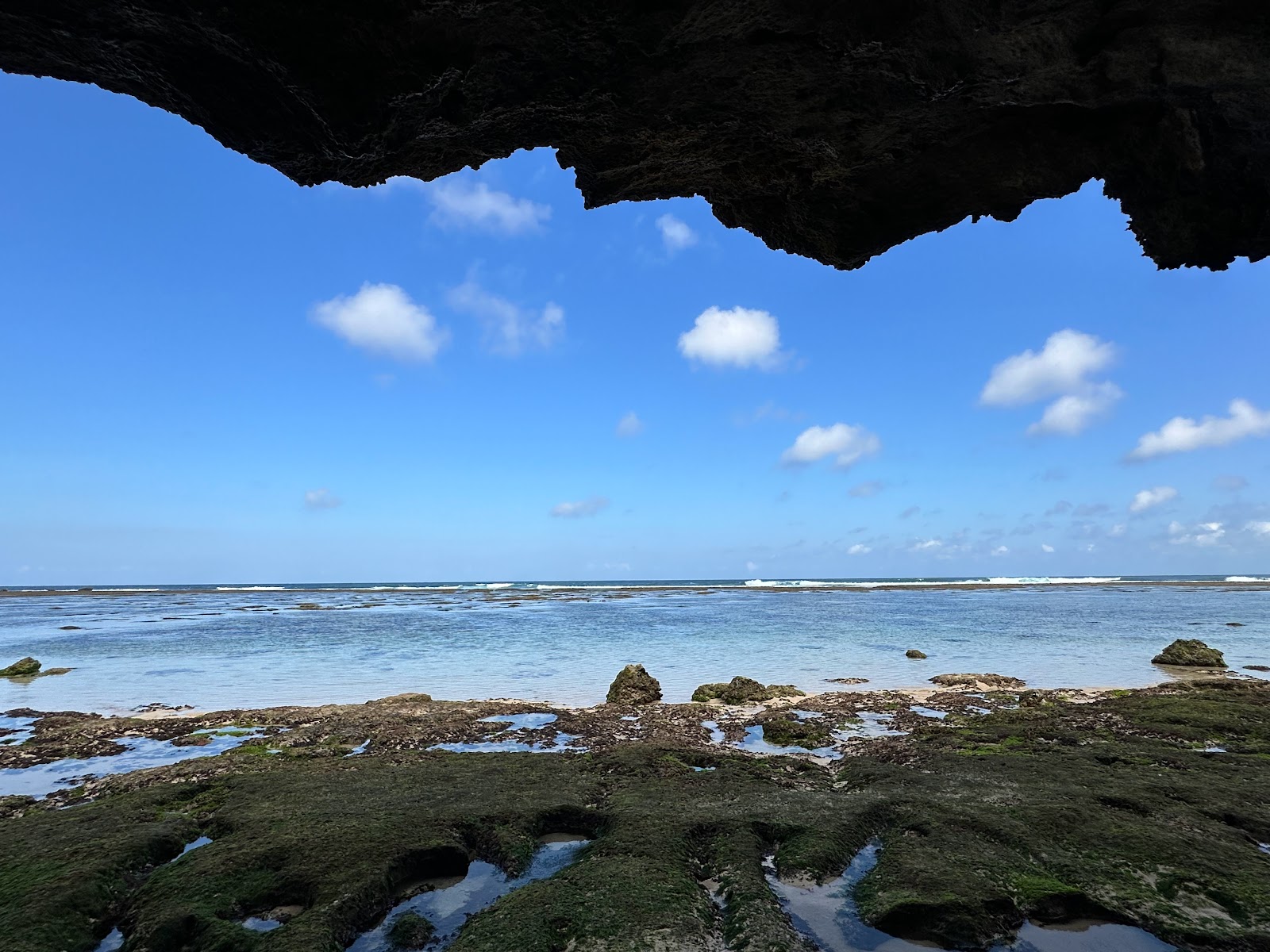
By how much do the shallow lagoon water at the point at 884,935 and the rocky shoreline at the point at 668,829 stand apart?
0.45 ft

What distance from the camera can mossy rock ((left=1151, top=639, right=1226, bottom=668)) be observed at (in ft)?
73.3

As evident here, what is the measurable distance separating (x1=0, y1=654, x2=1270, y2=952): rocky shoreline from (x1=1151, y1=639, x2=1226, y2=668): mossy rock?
10.8 meters

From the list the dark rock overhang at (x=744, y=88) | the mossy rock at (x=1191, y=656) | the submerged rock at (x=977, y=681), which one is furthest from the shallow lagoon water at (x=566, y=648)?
the dark rock overhang at (x=744, y=88)

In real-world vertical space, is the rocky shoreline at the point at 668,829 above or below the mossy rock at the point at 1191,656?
above

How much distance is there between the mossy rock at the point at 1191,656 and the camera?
880 inches

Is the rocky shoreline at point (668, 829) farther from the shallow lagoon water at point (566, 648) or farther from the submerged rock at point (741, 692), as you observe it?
the shallow lagoon water at point (566, 648)

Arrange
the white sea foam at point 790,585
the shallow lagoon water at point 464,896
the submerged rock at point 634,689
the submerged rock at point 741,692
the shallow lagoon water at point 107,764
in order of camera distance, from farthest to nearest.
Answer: the white sea foam at point 790,585 < the submerged rock at point 741,692 < the submerged rock at point 634,689 < the shallow lagoon water at point 107,764 < the shallow lagoon water at point 464,896

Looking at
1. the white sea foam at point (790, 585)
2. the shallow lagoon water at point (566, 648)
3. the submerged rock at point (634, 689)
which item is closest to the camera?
the submerged rock at point (634, 689)

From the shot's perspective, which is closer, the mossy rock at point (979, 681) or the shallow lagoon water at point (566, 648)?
the mossy rock at point (979, 681)

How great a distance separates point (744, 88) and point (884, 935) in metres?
8.96

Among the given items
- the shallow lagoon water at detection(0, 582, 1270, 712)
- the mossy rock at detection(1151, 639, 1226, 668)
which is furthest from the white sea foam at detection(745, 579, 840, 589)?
the mossy rock at detection(1151, 639, 1226, 668)

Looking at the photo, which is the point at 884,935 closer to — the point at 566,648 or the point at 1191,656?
the point at 1191,656

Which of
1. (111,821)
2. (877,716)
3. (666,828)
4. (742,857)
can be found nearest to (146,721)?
(111,821)

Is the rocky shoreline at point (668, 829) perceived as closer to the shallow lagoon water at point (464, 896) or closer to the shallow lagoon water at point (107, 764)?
the shallow lagoon water at point (464, 896)
